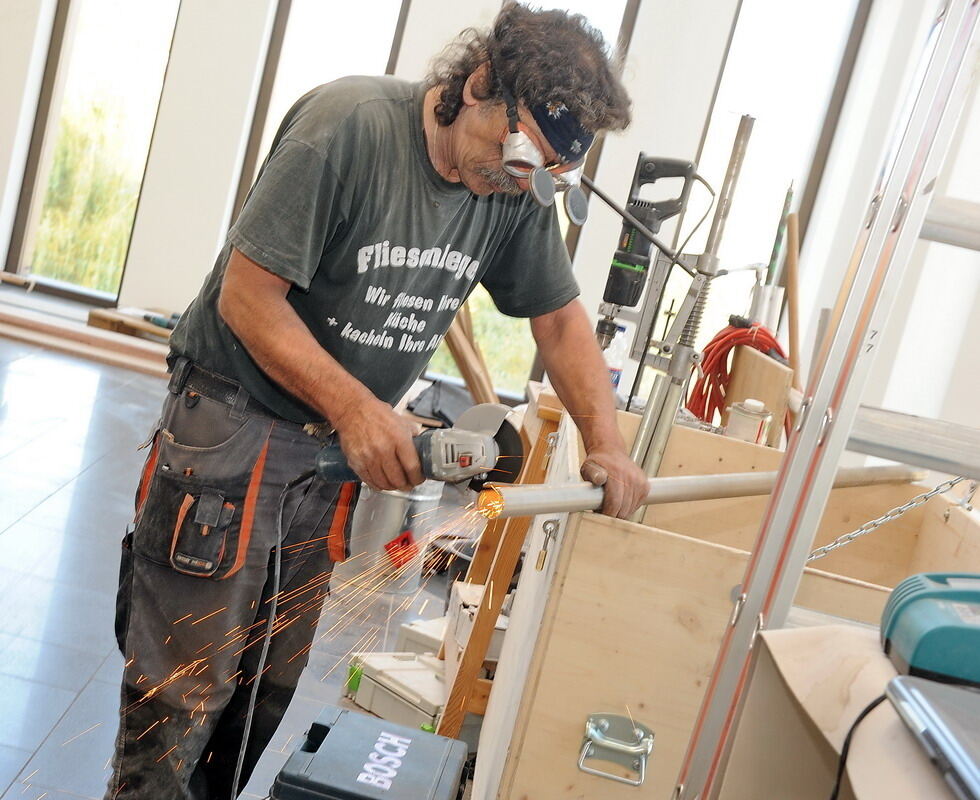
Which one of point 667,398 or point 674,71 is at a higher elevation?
point 674,71

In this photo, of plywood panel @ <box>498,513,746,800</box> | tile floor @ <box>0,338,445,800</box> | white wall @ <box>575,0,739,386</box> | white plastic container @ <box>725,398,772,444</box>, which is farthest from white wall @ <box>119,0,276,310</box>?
plywood panel @ <box>498,513,746,800</box>

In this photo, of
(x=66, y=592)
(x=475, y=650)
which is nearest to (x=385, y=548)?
(x=66, y=592)

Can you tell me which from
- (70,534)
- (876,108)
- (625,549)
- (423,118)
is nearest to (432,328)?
(423,118)

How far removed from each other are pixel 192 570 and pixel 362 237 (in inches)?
25.6

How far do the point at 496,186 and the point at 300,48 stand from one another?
5.53 metres

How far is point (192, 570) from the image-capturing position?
1.82 m

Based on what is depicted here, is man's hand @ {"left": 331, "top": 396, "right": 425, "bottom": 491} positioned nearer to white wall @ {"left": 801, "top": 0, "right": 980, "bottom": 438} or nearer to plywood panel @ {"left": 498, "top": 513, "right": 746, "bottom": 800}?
plywood panel @ {"left": 498, "top": 513, "right": 746, "bottom": 800}

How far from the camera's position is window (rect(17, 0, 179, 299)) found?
269 inches

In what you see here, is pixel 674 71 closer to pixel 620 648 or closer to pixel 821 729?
pixel 620 648

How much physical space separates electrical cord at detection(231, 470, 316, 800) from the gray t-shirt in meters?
0.14

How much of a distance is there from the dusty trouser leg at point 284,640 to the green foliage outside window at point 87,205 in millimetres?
5533

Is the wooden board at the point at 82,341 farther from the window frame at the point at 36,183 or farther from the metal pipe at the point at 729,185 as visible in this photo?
the metal pipe at the point at 729,185

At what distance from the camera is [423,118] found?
5.93 feet

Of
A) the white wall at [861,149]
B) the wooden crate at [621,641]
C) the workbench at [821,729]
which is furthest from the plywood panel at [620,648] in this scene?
the white wall at [861,149]
